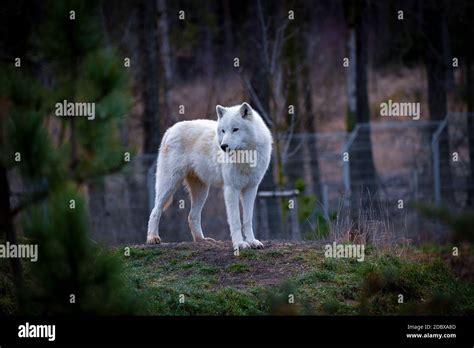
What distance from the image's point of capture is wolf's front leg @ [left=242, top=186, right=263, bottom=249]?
7.40 m

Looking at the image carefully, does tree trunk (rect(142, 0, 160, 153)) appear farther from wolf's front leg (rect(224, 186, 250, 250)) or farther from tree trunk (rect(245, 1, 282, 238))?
wolf's front leg (rect(224, 186, 250, 250))

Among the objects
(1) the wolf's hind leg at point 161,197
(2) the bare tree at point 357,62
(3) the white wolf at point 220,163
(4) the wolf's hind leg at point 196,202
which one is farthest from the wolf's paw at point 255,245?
(2) the bare tree at point 357,62

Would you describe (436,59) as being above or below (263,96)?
above

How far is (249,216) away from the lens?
298 inches

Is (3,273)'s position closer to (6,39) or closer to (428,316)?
(6,39)

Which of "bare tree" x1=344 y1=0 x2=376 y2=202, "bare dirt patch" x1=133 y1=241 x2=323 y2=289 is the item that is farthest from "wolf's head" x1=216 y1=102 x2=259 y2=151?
"bare tree" x1=344 y1=0 x2=376 y2=202

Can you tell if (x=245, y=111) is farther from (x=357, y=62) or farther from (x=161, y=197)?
(x=357, y=62)

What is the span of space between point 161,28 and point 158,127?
186cm

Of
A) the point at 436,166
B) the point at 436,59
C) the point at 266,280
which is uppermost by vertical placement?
the point at 436,59

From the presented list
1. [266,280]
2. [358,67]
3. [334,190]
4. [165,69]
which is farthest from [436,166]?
[165,69]

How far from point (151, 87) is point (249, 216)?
26.4 ft

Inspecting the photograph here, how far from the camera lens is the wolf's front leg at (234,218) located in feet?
24.0

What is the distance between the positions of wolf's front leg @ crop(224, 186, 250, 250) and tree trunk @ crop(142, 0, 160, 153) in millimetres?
7203

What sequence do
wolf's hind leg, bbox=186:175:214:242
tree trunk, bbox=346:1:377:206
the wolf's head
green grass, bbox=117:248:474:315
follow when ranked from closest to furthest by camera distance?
green grass, bbox=117:248:474:315 < the wolf's head < wolf's hind leg, bbox=186:175:214:242 < tree trunk, bbox=346:1:377:206
